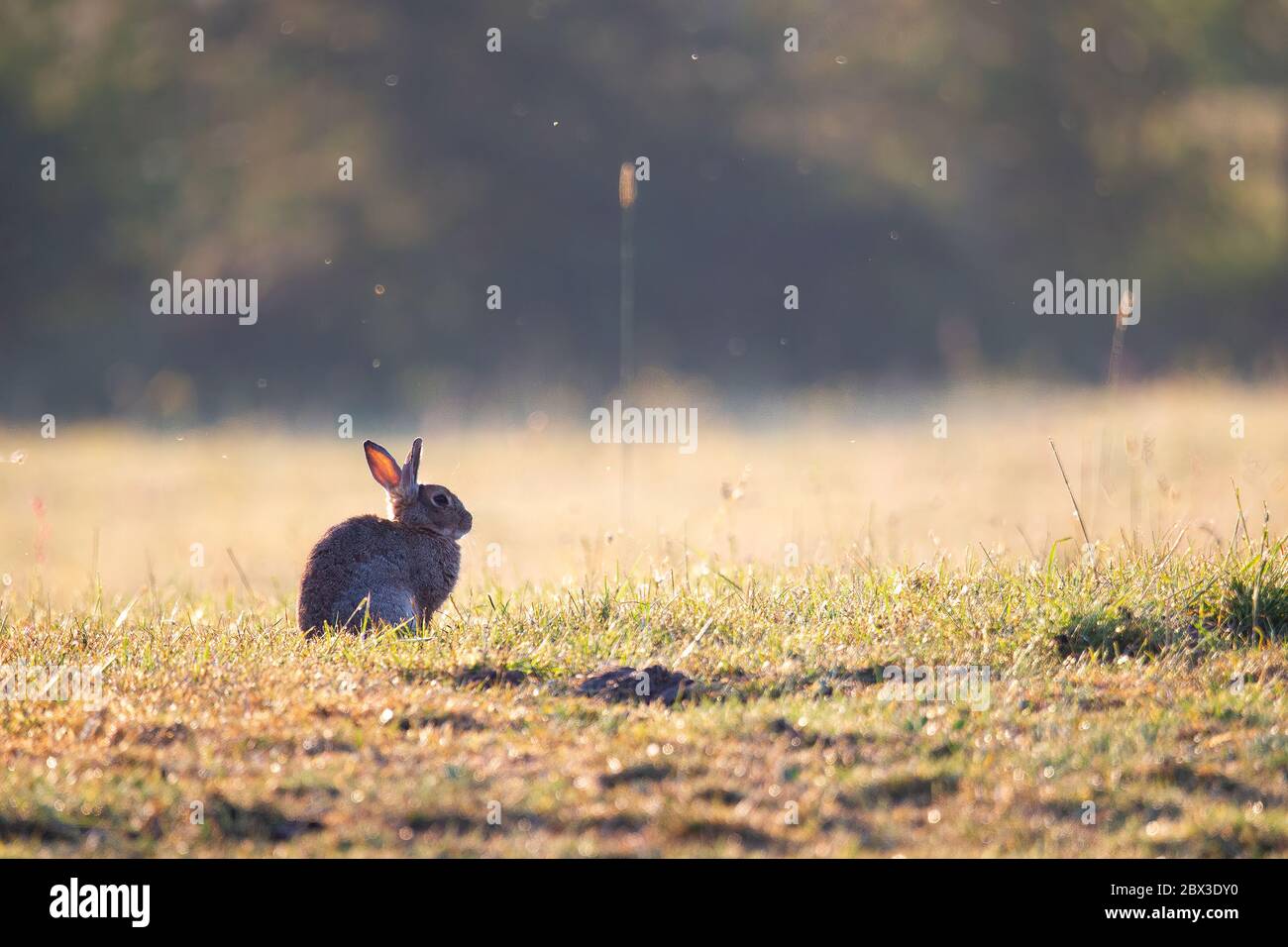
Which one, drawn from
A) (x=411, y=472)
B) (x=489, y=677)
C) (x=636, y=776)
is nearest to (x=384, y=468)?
(x=411, y=472)

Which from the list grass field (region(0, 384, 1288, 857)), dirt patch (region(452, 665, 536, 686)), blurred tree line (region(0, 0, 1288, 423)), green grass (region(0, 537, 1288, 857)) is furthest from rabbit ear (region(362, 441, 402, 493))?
blurred tree line (region(0, 0, 1288, 423))

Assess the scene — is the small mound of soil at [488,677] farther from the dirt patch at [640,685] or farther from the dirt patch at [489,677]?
the dirt patch at [640,685]

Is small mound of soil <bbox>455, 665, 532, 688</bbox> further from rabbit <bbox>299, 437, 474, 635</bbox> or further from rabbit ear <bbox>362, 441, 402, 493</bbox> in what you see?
rabbit ear <bbox>362, 441, 402, 493</bbox>

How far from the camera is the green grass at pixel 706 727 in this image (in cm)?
470

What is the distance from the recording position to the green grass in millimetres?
4699

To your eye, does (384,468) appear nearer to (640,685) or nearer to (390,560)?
(390,560)

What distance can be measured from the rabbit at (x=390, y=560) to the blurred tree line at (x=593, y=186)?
20.5 m

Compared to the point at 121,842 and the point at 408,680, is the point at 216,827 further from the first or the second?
the point at 408,680

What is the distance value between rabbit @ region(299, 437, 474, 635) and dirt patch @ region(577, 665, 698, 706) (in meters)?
1.42

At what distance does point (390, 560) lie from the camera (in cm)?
768

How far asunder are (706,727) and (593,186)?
26.3 metres

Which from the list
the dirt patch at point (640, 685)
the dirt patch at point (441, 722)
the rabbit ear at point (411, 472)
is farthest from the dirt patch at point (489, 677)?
the rabbit ear at point (411, 472)

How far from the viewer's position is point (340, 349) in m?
29.4
